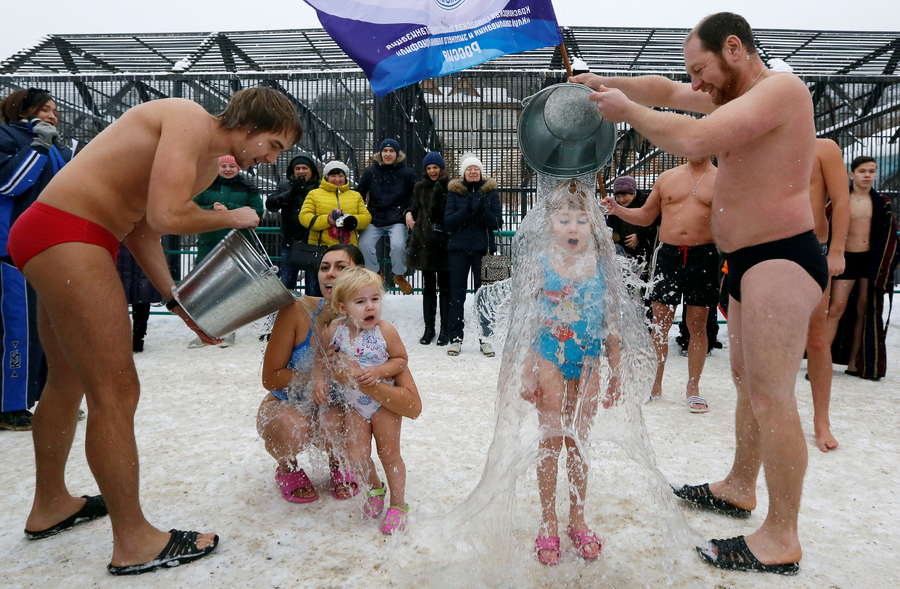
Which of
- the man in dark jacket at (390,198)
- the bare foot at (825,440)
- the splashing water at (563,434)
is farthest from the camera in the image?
the man in dark jacket at (390,198)

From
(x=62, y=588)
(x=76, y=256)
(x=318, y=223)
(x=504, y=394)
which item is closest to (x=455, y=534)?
(x=504, y=394)

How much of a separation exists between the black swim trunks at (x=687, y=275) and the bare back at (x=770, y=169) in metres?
2.05

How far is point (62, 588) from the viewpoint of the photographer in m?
2.03

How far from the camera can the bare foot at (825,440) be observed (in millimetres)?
3396

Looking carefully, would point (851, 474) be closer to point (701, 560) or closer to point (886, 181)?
point (701, 560)

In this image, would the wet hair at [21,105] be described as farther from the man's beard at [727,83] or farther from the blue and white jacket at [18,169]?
the man's beard at [727,83]

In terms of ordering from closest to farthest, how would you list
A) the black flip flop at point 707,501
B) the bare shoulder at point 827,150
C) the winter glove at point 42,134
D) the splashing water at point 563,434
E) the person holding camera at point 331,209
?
the splashing water at point 563,434 < the black flip flop at point 707,501 < the bare shoulder at point 827,150 < the winter glove at point 42,134 < the person holding camera at point 331,209

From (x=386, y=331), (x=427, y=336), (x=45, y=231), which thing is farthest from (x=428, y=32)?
(x=427, y=336)

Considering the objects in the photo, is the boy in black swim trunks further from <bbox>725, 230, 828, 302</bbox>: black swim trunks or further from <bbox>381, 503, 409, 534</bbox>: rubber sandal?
<bbox>381, 503, 409, 534</bbox>: rubber sandal

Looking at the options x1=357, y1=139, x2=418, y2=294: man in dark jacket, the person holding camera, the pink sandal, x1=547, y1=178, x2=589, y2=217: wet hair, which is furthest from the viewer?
x1=357, y1=139, x2=418, y2=294: man in dark jacket

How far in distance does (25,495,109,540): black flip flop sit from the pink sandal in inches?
38.4

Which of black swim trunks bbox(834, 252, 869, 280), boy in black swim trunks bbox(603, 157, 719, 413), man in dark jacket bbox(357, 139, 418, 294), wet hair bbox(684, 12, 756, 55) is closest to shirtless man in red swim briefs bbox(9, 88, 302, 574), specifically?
wet hair bbox(684, 12, 756, 55)

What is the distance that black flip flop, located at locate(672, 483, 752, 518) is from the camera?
8.63 feet

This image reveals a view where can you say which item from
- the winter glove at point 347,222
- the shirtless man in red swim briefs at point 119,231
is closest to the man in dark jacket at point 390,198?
the winter glove at point 347,222
